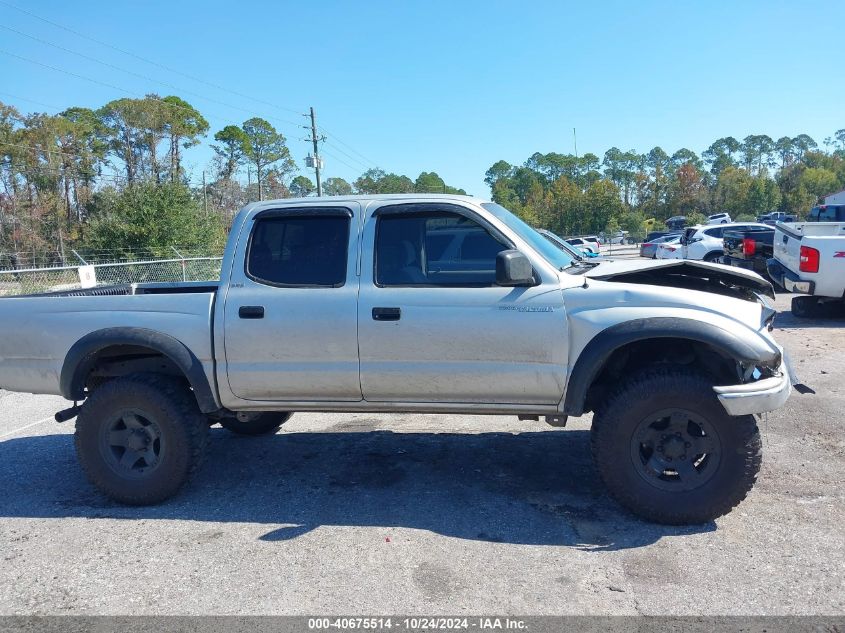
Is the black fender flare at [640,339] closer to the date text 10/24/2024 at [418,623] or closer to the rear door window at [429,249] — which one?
the rear door window at [429,249]

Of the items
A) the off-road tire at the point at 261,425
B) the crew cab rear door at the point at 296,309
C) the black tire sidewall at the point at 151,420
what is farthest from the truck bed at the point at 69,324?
the off-road tire at the point at 261,425

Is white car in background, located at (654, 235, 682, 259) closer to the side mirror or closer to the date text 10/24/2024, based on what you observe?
the side mirror

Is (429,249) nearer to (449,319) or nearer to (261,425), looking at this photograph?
(449,319)

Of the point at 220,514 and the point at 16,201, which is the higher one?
the point at 16,201

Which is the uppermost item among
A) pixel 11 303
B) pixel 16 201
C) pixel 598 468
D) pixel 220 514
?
pixel 16 201

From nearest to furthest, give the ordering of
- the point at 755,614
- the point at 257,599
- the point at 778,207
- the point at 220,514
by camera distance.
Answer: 1. the point at 755,614
2. the point at 257,599
3. the point at 220,514
4. the point at 778,207

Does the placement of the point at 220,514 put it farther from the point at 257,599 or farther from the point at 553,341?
the point at 553,341

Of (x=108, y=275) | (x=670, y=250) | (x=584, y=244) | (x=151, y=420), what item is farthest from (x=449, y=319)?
(x=584, y=244)

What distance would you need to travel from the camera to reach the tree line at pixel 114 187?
30.5 m

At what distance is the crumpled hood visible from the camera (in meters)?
4.25

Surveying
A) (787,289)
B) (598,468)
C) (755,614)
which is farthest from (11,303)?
(787,289)

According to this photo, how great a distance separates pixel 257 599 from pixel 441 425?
309 cm

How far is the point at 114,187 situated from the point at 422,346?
45.4m

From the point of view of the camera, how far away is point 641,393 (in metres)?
3.96
